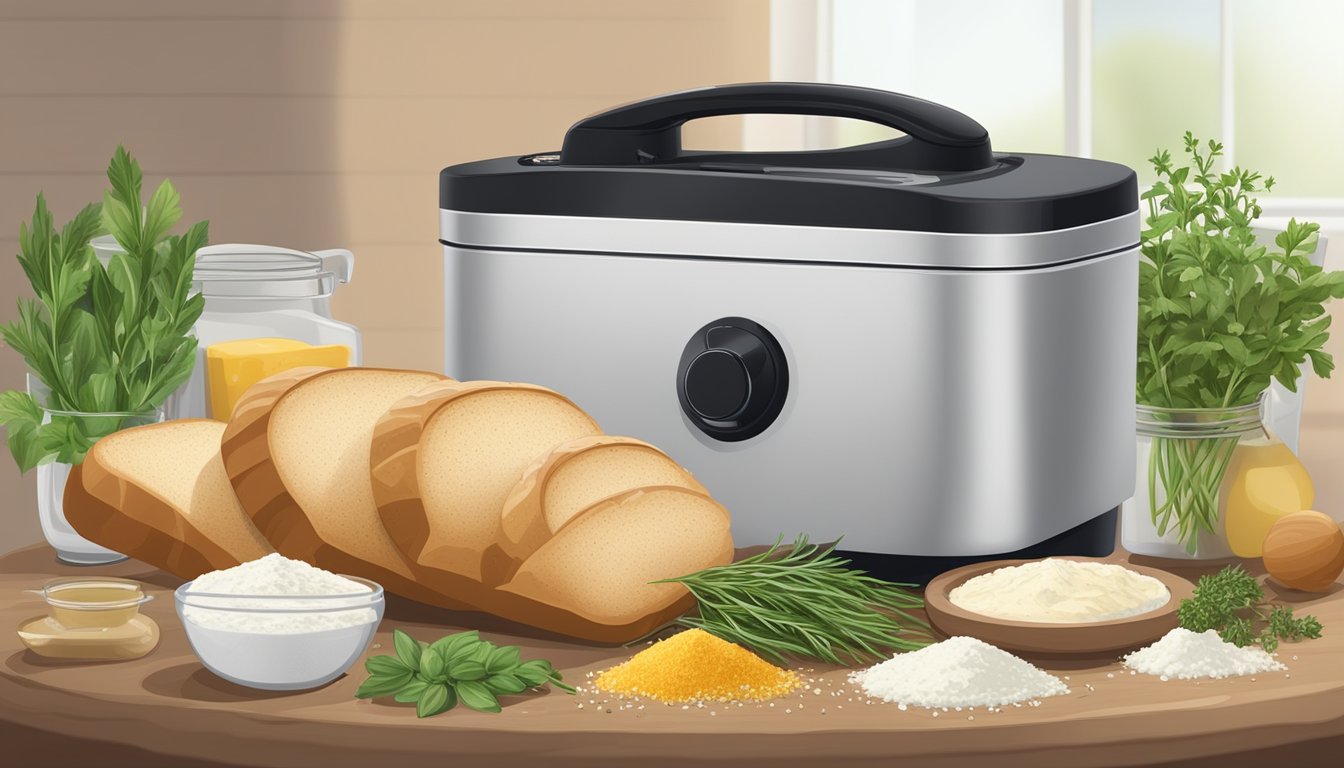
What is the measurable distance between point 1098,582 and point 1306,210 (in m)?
1.83

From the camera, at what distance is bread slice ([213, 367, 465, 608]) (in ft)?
3.54

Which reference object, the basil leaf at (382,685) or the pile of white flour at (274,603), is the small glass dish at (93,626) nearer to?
the pile of white flour at (274,603)

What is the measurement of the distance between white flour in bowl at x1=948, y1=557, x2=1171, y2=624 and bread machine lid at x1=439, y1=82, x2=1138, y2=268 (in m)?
0.21

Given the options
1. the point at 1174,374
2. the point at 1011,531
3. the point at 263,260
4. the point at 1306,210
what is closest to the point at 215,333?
the point at 263,260

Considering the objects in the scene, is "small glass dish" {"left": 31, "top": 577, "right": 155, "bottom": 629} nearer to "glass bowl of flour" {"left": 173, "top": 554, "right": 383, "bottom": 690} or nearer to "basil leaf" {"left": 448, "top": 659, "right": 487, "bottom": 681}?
"glass bowl of flour" {"left": 173, "top": 554, "right": 383, "bottom": 690}

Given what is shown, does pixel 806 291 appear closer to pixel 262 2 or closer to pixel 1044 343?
pixel 1044 343

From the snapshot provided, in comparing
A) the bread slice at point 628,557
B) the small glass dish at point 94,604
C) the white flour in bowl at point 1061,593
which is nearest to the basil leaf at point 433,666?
the bread slice at point 628,557

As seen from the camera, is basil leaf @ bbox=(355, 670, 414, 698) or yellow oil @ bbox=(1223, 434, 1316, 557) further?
yellow oil @ bbox=(1223, 434, 1316, 557)

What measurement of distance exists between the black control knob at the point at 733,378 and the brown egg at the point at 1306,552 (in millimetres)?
382

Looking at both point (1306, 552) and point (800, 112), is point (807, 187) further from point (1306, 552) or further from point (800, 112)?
point (1306, 552)

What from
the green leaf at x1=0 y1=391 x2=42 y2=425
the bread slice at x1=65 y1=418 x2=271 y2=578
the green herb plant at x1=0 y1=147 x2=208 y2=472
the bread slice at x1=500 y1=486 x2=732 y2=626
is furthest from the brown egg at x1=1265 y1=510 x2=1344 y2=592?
the green leaf at x1=0 y1=391 x2=42 y2=425

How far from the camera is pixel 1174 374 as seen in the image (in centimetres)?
125

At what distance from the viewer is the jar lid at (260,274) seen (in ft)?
4.35

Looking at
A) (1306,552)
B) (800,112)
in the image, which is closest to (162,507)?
(800,112)
